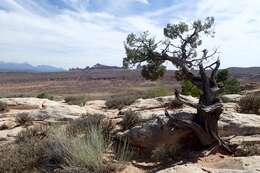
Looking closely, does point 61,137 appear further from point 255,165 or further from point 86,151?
point 255,165

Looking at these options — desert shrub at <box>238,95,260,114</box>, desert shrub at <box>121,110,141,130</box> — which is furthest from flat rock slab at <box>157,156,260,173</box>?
desert shrub at <box>238,95,260,114</box>

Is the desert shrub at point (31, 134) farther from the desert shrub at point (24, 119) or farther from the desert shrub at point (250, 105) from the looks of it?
the desert shrub at point (250, 105)

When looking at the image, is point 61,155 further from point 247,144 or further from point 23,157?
point 247,144

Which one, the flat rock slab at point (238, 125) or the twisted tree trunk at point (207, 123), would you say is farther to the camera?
the flat rock slab at point (238, 125)

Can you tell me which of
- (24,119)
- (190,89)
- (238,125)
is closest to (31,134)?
(24,119)

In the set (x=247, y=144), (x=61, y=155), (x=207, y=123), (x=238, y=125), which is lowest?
(x=61, y=155)

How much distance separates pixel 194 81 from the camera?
9773mm

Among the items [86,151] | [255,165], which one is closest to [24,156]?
[86,151]

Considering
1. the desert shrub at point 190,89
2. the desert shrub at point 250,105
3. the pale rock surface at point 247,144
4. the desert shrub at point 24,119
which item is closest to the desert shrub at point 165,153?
the pale rock surface at point 247,144

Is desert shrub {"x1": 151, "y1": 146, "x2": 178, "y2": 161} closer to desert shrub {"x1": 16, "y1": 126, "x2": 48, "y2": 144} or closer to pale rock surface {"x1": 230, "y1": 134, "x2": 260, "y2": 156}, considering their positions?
pale rock surface {"x1": 230, "y1": 134, "x2": 260, "y2": 156}

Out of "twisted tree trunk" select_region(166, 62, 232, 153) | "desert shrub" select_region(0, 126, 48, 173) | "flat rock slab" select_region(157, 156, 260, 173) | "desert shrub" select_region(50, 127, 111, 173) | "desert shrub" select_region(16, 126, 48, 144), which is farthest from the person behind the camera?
"desert shrub" select_region(16, 126, 48, 144)

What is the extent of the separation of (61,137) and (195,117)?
3179mm

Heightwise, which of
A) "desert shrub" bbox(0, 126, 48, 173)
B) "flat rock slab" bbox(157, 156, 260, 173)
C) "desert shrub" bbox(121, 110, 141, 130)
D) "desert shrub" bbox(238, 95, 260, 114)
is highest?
"desert shrub" bbox(238, 95, 260, 114)

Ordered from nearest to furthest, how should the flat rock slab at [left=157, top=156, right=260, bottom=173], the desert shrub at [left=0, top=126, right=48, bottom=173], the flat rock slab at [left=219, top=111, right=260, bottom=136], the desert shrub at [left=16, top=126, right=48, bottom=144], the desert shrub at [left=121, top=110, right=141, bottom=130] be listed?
the flat rock slab at [left=157, top=156, right=260, bottom=173]
the desert shrub at [left=0, top=126, right=48, bottom=173]
the flat rock slab at [left=219, top=111, right=260, bottom=136]
the desert shrub at [left=16, top=126, right=48, bottom=144]
the desert shrub at [left=121, top=110, right=141, bottom=130]
